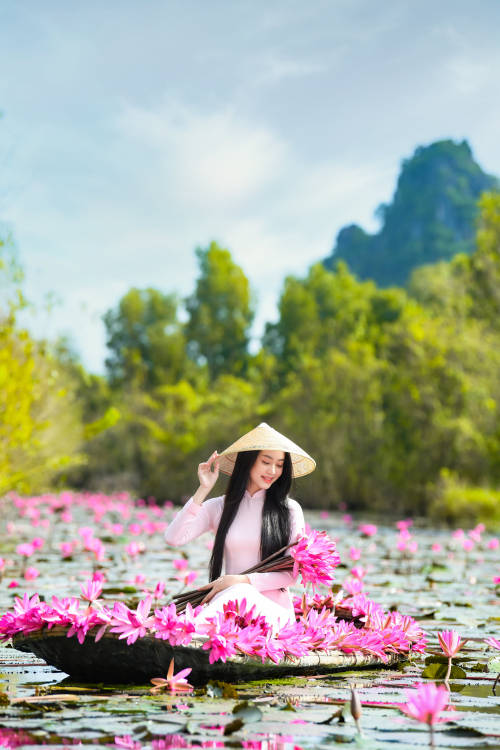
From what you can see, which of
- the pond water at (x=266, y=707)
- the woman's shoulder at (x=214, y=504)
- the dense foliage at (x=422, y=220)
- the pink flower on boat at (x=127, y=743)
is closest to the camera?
the pink flower on boat at (x=127, y=743)

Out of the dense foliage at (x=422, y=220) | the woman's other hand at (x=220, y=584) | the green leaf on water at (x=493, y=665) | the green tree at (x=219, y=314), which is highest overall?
the dense foliage at (x=422, y=220)

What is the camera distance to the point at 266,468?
16.2 ft

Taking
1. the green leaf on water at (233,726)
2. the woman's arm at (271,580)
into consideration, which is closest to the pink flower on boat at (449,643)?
the woman's arm at (271,580)

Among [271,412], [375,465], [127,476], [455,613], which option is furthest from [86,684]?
[127,476]

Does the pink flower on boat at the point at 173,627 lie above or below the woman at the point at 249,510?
below

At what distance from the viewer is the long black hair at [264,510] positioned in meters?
4.96

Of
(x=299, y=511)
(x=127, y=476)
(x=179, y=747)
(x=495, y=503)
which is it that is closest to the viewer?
(x=179, y=747)

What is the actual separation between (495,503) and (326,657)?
63.0 feet

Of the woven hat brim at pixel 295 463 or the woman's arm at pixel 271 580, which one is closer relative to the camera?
the woman's arm at pixel 271 580

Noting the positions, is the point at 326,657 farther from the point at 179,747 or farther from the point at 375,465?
the point at 375,465

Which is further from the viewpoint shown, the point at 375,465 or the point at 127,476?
the point at 127,476

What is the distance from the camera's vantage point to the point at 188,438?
41688 mm

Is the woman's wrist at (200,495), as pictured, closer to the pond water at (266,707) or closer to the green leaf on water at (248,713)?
the pond water at (266,707)

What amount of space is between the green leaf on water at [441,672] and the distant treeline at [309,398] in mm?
7328
